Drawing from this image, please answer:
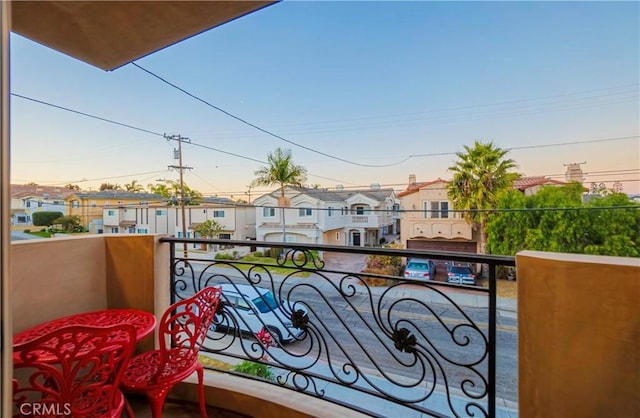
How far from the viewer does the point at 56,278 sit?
1445 mm

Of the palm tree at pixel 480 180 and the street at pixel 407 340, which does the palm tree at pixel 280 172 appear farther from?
the street at pixel 407 340

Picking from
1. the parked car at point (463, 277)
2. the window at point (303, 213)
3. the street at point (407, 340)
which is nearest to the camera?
the street at point (407, 340)

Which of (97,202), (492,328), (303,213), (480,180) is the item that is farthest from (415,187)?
(492,328)

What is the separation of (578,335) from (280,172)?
42.1 ft

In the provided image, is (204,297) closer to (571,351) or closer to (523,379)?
(523,379)

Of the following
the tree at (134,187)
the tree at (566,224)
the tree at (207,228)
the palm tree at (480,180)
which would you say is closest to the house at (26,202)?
the tree at (134,187)

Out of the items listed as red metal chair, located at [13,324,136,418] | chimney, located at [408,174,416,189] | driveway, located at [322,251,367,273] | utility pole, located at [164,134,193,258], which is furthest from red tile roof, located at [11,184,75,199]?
chimney, located at [408,174,416,189]

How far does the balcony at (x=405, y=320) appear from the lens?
80 cm

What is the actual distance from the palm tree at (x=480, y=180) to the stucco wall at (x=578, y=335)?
1174 cm

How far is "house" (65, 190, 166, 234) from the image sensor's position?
4.17 metres

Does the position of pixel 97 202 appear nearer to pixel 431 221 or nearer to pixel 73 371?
pixel 73 371

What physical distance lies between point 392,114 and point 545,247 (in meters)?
7.56

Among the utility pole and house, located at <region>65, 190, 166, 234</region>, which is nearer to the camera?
house, located at <region>65, 190, 166, 234</region>

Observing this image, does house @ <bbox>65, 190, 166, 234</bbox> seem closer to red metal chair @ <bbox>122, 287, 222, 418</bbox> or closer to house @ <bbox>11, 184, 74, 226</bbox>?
house @ <bbox>11, 184, 74, 226</bbox>
